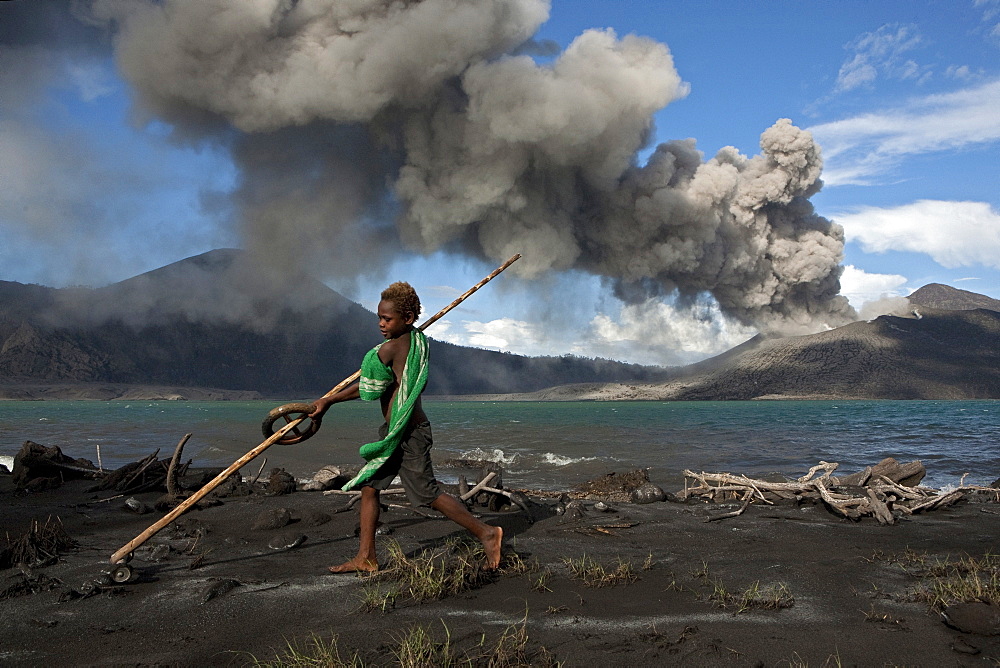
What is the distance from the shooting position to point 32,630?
3150 mm

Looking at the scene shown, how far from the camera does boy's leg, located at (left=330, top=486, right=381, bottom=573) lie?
157 inches

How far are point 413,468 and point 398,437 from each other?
21 centimetres

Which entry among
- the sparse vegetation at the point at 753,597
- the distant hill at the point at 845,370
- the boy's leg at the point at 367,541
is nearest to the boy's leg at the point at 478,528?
the boy's leg at the point at 367,541

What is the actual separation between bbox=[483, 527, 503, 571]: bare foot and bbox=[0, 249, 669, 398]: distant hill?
136537 mm

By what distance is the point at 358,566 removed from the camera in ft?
13.1

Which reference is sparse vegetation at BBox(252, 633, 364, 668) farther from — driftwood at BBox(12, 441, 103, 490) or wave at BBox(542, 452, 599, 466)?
wave at BBox(542, 452, 599, 466)

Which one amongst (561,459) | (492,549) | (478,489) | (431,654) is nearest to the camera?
(431,654)

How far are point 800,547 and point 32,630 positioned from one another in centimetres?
471

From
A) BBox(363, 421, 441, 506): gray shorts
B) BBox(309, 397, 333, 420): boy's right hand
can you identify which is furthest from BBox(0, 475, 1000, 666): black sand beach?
BBox(309, 397, 333, 420): boy's right hand

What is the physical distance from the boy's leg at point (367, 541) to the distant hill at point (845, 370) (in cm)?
13247

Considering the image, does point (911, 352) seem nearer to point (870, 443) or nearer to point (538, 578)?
point (870, 443)

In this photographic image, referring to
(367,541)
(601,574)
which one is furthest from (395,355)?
(601,574)

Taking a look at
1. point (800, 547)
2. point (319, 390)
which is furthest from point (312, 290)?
point (800, 547)

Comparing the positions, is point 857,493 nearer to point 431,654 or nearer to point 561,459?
point 431,654
